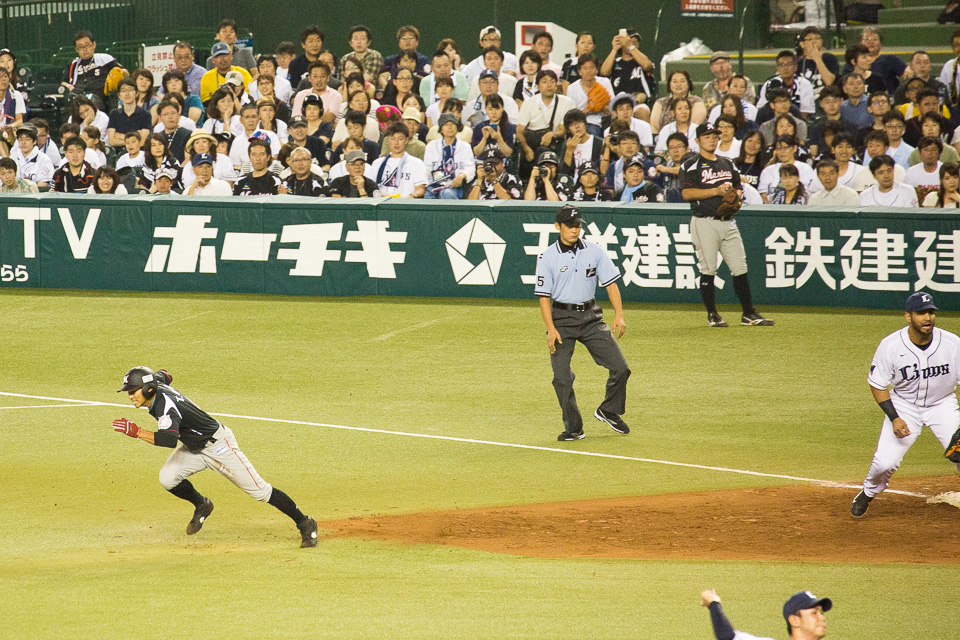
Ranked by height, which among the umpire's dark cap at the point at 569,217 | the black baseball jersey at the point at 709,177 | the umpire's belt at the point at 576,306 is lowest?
the umpire's belt at the point at 576,306

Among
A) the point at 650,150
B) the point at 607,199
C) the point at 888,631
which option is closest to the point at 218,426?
the point at 888,631

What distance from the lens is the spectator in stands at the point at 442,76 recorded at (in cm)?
2005

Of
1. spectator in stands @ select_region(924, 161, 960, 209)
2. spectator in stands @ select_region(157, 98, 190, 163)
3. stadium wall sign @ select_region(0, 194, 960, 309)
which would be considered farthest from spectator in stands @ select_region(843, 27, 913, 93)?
spectator in stands @ select_region(157, 98, 190, 163)

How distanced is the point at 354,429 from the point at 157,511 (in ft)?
8.88

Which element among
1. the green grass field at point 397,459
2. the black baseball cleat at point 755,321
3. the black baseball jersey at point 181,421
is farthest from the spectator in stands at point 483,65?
the black baseball jersey at point 181,421

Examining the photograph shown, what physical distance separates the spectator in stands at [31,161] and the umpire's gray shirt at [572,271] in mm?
11541

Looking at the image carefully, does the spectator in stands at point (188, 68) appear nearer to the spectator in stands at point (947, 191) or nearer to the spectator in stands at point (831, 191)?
the spectator in stands at point (831, 191)

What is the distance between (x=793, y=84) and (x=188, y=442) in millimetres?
13082

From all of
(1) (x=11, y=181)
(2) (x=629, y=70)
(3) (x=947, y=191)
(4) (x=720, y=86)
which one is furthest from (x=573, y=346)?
(1) (x=11, y=181)

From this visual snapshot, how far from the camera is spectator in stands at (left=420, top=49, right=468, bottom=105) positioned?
20.0 metres

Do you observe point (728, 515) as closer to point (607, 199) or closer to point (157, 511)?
point (157, 511)

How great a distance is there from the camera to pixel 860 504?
923 cm

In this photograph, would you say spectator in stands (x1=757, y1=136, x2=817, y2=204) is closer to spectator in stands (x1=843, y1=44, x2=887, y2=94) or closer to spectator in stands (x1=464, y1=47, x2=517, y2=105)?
spectator in stands (x1=843, y1=44, x2=887, y2=94)

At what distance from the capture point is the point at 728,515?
9.45 metres
